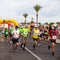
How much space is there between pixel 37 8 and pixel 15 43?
7789 centimetres

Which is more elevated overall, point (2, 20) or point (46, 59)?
point (2, 20)

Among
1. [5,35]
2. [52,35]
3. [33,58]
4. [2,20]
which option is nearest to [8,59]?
[33,58]

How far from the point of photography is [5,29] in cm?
3403

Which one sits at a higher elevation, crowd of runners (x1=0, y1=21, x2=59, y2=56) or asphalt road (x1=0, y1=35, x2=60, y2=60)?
crowd of runners (x1=0, y1=21, x2=59, y2=56)

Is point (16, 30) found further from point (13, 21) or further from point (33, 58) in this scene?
point (13, 21)

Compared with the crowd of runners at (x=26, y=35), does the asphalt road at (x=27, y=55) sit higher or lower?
lower

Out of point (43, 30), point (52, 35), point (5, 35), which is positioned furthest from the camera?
point (43, 30)

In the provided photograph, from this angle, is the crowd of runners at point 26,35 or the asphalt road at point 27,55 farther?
the crowd of runners at point 26,35

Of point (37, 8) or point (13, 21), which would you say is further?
point (37, 8)

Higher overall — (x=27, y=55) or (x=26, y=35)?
(x=26, y=35)

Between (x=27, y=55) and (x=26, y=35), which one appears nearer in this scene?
(x=27, y=55)

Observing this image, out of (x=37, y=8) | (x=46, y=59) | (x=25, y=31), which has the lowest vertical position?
(x=46, y=59)

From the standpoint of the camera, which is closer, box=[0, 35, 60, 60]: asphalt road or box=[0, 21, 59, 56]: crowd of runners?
box=[0, 35, 60, 60]: asphalt road

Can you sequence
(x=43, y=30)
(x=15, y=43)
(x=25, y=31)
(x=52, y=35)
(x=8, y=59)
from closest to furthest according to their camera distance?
(x=8, y=59), (x=52, y=35), (x=15, y=43), (x=25, y=31), (x=43, y=30)
